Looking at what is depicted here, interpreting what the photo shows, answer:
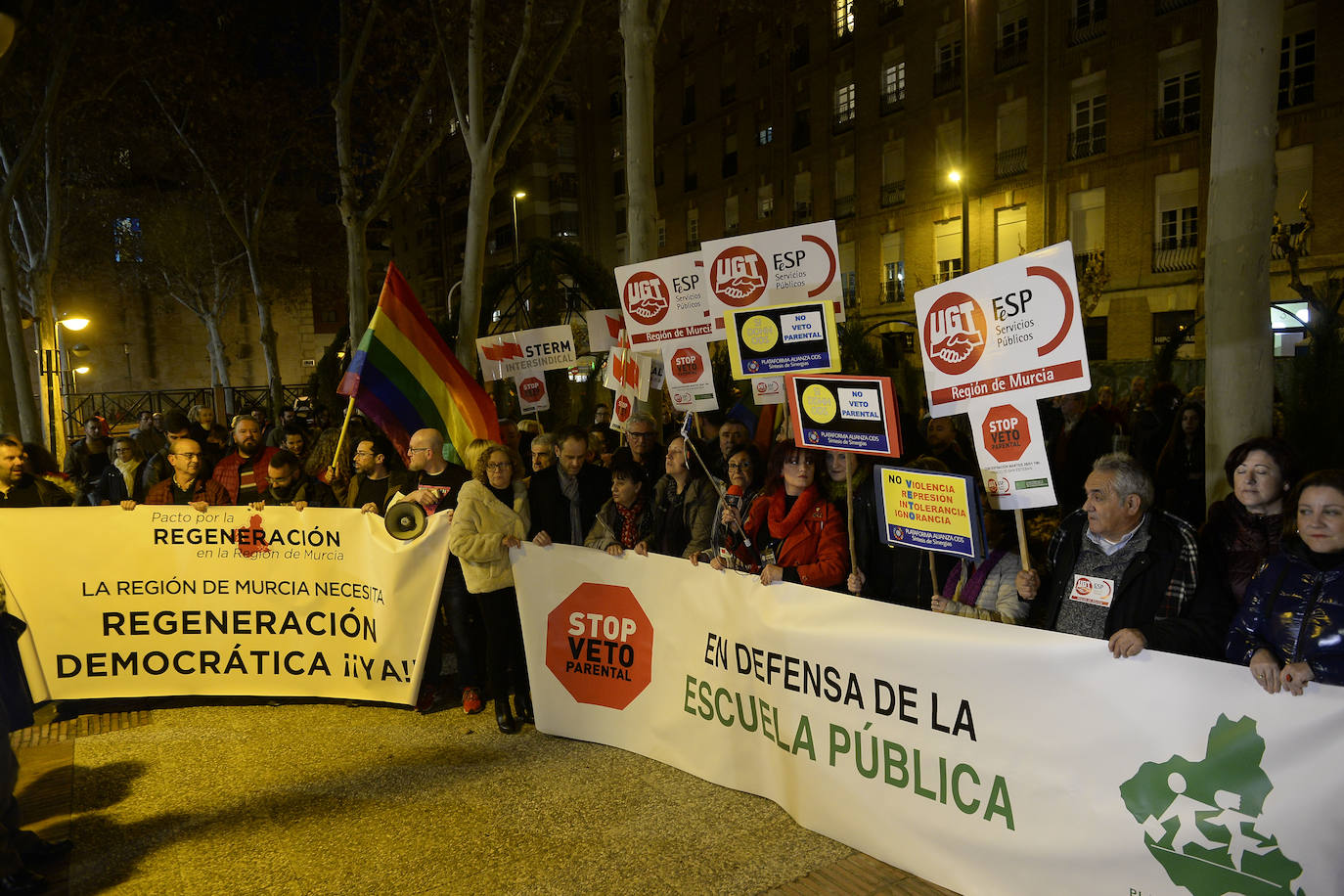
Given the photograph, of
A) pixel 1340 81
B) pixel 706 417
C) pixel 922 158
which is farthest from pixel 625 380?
pixel 922 158

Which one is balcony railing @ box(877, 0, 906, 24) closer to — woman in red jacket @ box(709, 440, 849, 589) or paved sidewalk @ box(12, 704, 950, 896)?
woman in red jacket @ box(709, 440, 849, 589)

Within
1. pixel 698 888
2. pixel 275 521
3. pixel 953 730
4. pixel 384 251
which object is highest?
pixel 384 251

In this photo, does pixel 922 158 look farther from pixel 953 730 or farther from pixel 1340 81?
pixel 953 730

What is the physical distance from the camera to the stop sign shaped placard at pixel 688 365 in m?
7.18

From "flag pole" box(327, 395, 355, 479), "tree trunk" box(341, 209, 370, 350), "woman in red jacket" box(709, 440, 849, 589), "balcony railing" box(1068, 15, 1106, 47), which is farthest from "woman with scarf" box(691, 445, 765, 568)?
"balcony railing" box(1068, 15, 1106, 47)

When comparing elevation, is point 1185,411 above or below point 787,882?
above

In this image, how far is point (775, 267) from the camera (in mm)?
6438

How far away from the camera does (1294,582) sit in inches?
117

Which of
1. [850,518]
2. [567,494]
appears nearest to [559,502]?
[567,494]

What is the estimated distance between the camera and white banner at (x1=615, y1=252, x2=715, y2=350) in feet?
23.4

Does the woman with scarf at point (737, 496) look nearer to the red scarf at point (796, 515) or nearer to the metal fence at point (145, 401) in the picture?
the red scarf at point (796, 515)

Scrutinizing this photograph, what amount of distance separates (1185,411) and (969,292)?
4.14 meters

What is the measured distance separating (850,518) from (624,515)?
1.64 meters

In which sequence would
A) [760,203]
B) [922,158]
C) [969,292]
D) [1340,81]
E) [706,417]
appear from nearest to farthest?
1. [969,292]
2. [706,417]
3. [1340,81]
4. [922,158]
5. [760,203]
